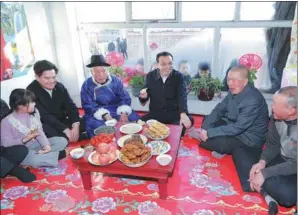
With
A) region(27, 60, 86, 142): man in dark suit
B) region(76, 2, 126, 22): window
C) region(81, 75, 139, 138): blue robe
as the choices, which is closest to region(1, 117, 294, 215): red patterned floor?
region(27, 60, 86, 142): man in dark suit

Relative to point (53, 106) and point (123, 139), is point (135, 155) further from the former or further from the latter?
point (53, 106)

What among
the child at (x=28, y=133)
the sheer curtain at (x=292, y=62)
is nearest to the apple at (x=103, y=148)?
the child at (x=28, y=133)

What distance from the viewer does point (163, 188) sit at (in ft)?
5.86

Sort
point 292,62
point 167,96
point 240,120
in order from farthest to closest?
point 167,96 < point 292,62 < point 240,120

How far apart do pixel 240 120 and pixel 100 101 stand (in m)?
→ 1.38

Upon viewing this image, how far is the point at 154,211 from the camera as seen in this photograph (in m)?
1.73

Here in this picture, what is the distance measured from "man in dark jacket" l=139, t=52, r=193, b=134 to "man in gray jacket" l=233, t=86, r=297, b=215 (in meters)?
0.88

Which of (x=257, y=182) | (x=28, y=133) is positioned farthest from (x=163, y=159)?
(x=28, y=133)

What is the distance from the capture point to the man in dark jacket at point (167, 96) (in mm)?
2631

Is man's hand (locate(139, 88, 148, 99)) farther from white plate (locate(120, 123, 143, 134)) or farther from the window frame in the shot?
the window frame

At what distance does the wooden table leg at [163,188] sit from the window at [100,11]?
90.1 inches

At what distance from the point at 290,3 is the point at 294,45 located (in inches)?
24.0

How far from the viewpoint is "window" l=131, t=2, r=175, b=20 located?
313 centimetres

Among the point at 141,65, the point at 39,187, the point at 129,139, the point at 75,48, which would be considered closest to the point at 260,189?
the point at 129,139
